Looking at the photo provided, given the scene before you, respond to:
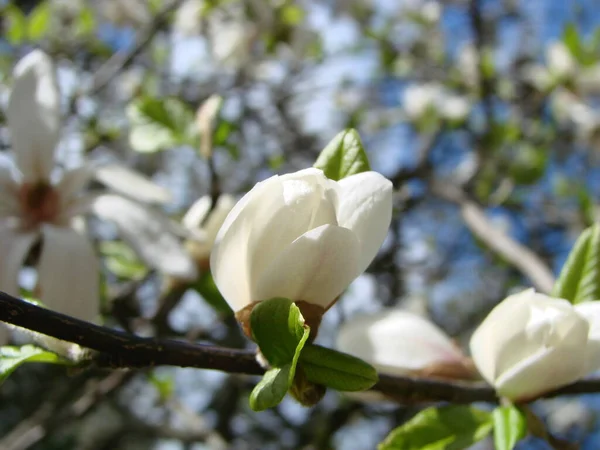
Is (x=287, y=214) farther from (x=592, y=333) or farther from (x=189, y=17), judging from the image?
(x=189, y=17)

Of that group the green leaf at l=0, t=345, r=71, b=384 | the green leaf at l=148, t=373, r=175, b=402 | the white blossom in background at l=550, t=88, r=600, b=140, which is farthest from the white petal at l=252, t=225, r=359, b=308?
the white blossom in background at l=550, t=88, r=600, b=140

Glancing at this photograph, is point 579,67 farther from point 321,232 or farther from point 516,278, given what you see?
point 321,232

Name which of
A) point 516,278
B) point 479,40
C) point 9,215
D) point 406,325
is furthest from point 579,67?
point 9,215

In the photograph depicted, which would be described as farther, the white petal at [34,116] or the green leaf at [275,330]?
the white petal at [34,116]

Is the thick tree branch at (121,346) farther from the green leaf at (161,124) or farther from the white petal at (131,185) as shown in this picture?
the green leaf at (161,124)

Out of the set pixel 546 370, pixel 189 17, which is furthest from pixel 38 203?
pixel 189 17

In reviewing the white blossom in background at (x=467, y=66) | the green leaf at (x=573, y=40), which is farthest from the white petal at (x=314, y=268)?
the white blossom in background at (x=467, y=66)
